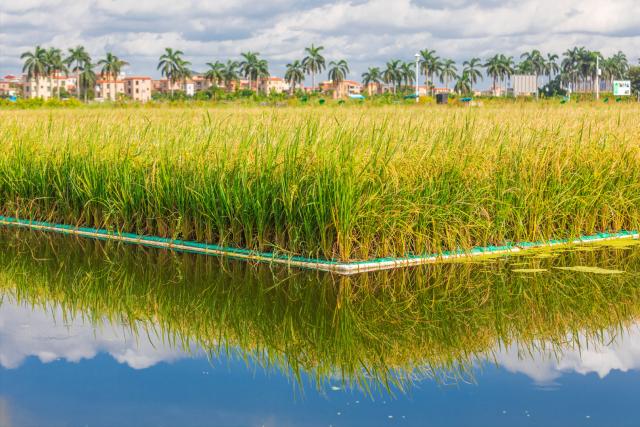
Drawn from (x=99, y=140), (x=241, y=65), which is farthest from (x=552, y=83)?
(x=99, y=140)

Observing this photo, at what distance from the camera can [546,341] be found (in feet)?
20.8

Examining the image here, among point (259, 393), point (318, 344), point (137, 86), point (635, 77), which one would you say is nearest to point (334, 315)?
point (318, 344)

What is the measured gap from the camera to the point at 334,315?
6.99 m

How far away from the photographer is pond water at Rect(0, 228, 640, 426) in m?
5.03

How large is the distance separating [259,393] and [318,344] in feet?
3.39

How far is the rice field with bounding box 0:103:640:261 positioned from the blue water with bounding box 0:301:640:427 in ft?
9.08

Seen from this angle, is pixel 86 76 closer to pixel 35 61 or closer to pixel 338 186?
pixel 35 61

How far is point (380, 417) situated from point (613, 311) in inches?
127

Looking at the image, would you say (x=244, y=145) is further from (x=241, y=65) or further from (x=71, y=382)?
(x=241, y=65)

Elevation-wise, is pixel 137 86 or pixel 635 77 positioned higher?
pixel 137 86

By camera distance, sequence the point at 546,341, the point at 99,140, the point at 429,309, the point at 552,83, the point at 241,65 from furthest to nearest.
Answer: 1. the point at 552,83
2. the point at 241,65
3. the point at 99,140
4. the point at 429,309
5. the point at 546,341

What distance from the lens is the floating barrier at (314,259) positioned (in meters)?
8.61

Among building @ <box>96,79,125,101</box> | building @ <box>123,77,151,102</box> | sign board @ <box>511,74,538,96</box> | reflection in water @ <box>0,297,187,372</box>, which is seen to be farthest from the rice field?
building @ <box>123,77,151,102</box>

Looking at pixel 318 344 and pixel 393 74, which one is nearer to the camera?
pixel 318 344
